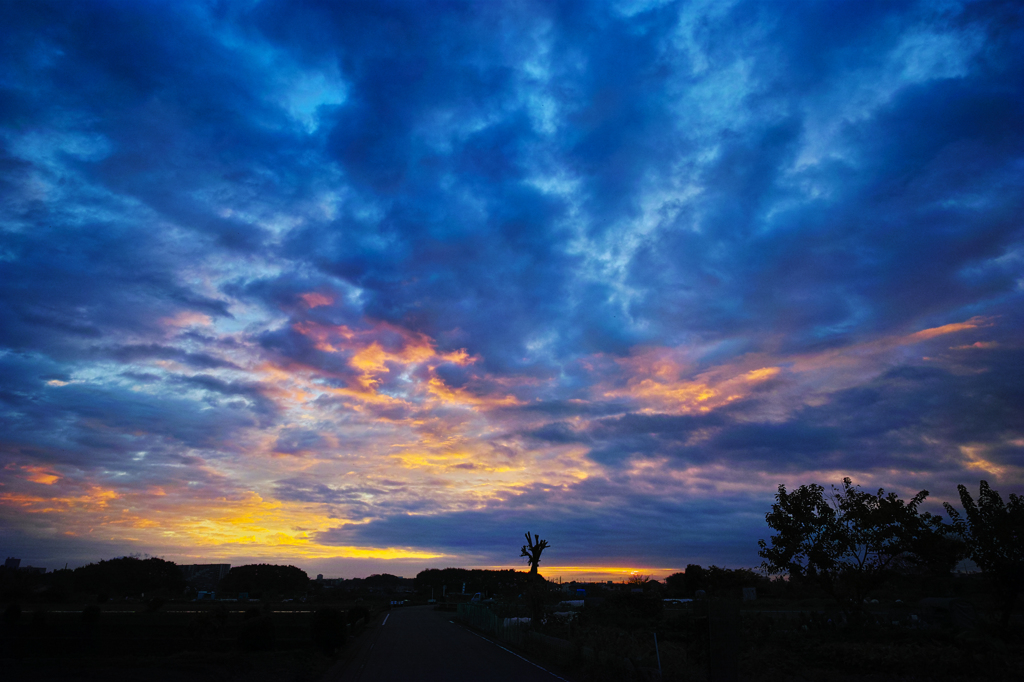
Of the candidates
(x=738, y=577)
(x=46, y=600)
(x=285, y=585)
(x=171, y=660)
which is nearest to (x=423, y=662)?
(x=171, y=660)

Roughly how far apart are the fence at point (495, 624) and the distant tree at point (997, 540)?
22.0m

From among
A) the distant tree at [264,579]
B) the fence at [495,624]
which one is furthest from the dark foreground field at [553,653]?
the distant tree at [264,579]

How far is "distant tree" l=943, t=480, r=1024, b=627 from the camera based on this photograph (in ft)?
73.9

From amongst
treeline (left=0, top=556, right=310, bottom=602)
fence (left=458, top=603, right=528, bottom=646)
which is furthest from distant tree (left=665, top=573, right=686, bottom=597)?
treeline (left=0, top=556, right=310, bottom=602)

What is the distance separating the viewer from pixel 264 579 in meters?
172

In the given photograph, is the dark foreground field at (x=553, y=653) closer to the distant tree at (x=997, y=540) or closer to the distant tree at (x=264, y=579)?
the distant tree at (x=997, y=540)

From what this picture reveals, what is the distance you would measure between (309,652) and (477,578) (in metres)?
→ 179

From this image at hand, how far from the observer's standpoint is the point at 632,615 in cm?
4516

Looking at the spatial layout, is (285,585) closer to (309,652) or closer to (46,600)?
(46,600)

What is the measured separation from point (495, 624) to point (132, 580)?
134594mm

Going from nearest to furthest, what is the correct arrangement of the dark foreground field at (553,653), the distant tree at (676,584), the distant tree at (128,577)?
the dark foreground field at (553,653), the distant tree at (676,584), the distant tree at (128,577)

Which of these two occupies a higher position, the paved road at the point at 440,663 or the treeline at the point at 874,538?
the treeline at the point at 874,538

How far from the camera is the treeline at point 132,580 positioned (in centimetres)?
10846

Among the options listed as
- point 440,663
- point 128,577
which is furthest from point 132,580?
point 440,663
